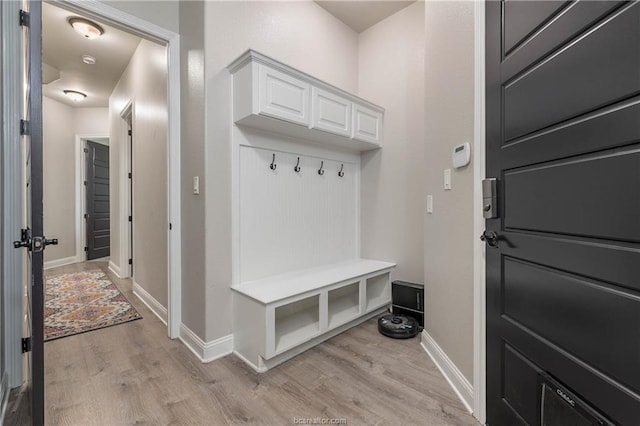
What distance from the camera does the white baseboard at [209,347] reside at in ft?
6.68

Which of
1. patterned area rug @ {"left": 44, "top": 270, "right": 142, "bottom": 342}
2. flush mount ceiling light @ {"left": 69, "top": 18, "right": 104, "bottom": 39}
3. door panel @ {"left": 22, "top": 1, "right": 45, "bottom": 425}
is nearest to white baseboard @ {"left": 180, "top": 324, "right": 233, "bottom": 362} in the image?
door panel @ {"left": 22, "top": 1, "right": 45, "bottom": 425}

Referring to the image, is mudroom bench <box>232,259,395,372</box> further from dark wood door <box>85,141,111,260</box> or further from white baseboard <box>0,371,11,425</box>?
dark wood door <box>85,141,111,260</box>

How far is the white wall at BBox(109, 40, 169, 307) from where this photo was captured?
9.15 ft

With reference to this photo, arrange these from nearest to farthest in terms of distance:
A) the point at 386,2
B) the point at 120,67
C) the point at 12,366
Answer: the point at 12,366
the point at 386,2
the point at 120,67

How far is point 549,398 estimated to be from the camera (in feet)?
3.39

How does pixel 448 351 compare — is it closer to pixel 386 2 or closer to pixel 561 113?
pixel 561 113

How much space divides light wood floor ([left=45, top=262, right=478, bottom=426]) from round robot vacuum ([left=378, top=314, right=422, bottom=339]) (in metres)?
0.06

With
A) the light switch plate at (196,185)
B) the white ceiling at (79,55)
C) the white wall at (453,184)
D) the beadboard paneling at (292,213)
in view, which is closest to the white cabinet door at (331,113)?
the beadboard paneling at (292,213)

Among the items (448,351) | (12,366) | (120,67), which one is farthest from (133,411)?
(120,67)

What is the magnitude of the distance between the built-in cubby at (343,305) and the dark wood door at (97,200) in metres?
5.26

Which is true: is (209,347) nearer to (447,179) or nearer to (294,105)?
(294,105)

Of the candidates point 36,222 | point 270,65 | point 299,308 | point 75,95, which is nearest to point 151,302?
point 299,308

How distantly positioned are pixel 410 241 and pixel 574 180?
201 cm

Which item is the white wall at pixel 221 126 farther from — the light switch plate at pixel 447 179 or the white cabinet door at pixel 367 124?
the light switch plate at pixel 447 179
